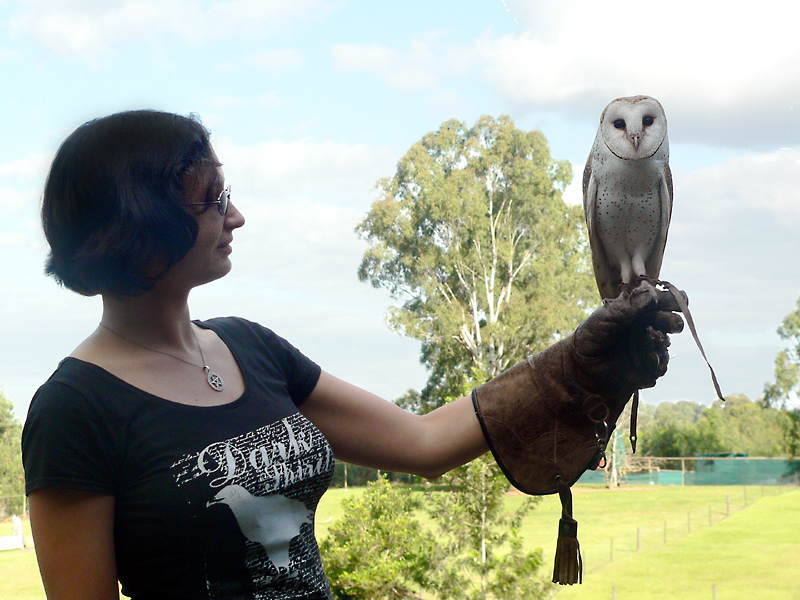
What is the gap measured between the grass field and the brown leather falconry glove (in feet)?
66.3

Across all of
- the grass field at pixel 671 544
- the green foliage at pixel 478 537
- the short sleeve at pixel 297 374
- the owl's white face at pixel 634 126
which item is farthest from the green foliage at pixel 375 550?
the grass field at pixel 671 544

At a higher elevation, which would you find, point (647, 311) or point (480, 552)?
point (647, 311)

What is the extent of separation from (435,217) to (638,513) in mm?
15193

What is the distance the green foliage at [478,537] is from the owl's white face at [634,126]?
6629mm

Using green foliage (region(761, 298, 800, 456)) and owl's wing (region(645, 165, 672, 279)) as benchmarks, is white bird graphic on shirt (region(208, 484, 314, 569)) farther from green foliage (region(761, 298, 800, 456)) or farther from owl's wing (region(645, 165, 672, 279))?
green foliage (region(761, 298, 800, 456))

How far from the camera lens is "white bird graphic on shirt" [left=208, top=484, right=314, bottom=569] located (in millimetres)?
866

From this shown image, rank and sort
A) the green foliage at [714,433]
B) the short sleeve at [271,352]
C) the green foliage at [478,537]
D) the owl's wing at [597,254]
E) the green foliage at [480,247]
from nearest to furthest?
the short sleeve at [271,352] → the owl's wing at [597,254] → the green foliage at [478,537] → the green foliage at [480,247] → the green foliage at [714,433]

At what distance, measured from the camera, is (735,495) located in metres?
27.5

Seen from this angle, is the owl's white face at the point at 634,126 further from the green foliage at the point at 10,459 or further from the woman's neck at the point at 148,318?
the green foliage at the point at 10,459

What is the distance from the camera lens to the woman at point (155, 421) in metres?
0.81

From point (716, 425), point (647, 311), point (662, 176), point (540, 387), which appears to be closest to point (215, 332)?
point (540, 387)

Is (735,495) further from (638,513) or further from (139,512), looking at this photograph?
(139,512)

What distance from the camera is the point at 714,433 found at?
88.5 feet

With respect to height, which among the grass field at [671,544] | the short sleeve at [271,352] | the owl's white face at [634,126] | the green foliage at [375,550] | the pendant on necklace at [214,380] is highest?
the owl's white face at [634,126]
